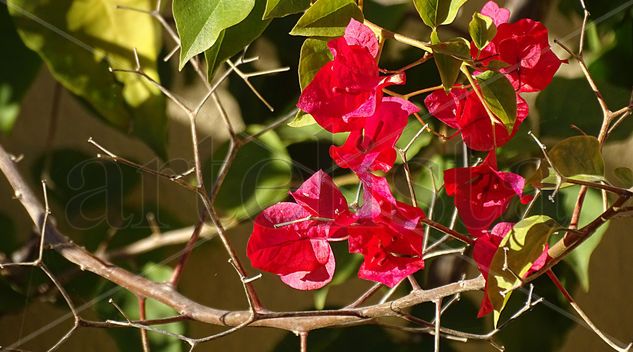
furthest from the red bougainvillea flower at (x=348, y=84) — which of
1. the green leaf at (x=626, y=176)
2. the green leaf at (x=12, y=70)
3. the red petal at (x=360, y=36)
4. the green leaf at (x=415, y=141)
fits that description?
the green leaf at (x=12, y=70)

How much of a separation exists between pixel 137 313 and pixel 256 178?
15cm

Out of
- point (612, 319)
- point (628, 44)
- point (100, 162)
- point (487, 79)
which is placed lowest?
point (612, 319)

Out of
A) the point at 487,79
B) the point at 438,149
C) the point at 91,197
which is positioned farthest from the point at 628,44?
the point at 91,197

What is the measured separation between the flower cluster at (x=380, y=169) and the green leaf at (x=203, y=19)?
53 millimetres

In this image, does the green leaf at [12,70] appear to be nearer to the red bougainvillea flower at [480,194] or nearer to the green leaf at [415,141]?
the green leaf at [415,141]

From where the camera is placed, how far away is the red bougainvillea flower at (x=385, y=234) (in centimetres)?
37

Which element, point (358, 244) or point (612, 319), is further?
point (612, 319)

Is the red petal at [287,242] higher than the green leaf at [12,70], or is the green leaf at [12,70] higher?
the red petal at [287,242]

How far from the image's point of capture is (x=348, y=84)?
1.26ft

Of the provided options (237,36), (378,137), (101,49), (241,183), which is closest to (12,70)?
(101,49)

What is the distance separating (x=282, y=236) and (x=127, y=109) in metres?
0.29

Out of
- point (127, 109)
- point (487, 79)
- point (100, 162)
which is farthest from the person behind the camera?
point (100, 162)

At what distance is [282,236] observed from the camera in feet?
1.34

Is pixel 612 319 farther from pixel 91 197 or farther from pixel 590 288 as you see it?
pixel 91 197
